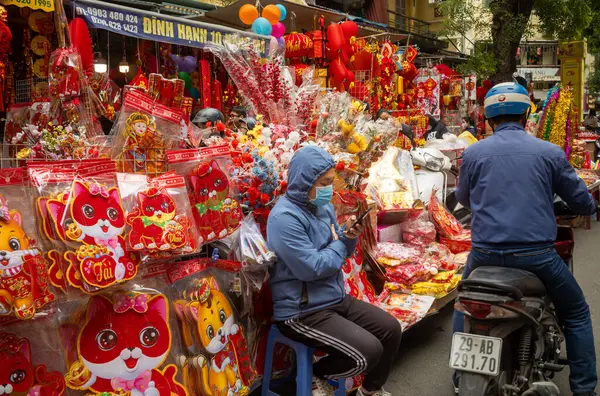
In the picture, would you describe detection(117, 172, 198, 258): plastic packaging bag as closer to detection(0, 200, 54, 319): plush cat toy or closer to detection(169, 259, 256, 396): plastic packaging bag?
detection(169, 259, 256, 396): plastic packaging bag

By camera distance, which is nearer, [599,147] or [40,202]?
[40,202]

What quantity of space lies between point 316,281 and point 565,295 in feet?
4.72

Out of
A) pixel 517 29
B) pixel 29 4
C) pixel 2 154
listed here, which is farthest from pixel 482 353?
pixel 517 29

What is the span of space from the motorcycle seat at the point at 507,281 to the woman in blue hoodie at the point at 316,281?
2.12 feet

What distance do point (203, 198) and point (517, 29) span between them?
9.53m

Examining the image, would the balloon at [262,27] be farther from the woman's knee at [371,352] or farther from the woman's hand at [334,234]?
the woman's knee at [371,352]

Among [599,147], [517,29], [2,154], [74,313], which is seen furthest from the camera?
[599,147]

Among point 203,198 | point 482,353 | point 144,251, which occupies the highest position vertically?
point 203,198

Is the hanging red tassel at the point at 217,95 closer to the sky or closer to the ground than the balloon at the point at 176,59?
closer to the ground

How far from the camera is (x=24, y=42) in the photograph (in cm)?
575

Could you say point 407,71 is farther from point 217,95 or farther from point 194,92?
point 194,92

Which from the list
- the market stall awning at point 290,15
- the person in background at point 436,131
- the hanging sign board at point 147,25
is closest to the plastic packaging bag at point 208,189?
the hanging sign board at point 147,25

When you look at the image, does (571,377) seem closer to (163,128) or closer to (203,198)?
(203,198)

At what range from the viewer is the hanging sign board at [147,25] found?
503 cm
